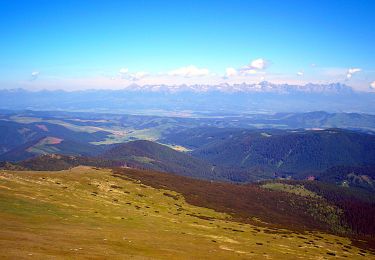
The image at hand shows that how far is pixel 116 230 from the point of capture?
3036 inches

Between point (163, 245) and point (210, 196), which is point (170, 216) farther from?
point (210, 196)

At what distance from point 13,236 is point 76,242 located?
9.45 metres

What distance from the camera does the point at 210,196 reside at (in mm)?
198750

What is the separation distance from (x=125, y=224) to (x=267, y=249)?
117ft

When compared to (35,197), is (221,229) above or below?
below

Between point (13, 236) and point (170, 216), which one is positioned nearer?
point (13, 236)

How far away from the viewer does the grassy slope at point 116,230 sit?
55281 mm

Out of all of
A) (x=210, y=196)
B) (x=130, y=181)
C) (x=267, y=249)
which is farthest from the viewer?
(x=210, y=196)

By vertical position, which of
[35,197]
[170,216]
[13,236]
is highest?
[13,236]

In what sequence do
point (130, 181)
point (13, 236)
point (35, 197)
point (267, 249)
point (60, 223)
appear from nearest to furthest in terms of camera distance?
point (13, 236) → point (60, 223) → point (267, 249) → point (35, 197) → point (130, 181)

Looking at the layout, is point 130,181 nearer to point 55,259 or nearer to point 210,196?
point 210,196

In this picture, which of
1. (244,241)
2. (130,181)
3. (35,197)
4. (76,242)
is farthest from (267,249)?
(130,181)

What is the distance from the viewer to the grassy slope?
55281mm

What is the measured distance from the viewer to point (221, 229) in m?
108
